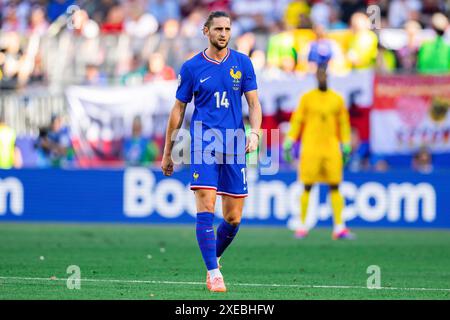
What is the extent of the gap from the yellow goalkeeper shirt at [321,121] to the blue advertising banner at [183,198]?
2301 mm

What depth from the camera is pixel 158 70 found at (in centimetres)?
2223

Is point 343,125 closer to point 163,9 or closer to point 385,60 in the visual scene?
point 385,60

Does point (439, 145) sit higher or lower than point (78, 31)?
lower

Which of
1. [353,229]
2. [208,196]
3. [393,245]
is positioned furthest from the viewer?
[353,229]

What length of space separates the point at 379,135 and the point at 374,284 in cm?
957

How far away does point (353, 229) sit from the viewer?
797 inches

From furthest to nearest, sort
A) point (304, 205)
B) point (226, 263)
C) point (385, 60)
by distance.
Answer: point (385, 60) → point (304, 205) → point (226, 263)

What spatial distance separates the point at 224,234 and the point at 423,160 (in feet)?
32.4

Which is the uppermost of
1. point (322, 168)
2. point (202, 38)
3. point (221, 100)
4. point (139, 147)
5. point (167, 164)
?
point (202, 38)

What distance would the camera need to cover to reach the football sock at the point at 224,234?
1120 cm

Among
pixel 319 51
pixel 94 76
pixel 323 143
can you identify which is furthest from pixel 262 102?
pixel 94 76

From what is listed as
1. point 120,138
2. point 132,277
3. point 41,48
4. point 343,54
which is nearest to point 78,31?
point 41,48

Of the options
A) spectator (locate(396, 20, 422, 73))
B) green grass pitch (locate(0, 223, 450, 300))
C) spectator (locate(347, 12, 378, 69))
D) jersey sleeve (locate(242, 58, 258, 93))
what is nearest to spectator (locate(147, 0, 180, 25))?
spectator (locate(347, 12, 378, 69))

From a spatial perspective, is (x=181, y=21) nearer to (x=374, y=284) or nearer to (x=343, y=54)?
(x=343, y=54)
